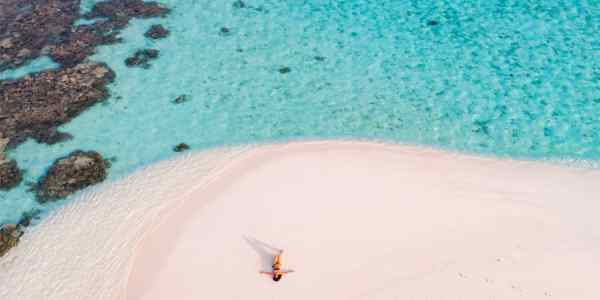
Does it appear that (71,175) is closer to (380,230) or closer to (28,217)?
(28,217)

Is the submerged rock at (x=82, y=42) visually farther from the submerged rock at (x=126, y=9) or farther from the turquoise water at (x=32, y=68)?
the submerged rock at (x=126, y=9)

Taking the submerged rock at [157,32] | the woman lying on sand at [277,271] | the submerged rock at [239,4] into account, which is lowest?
→ the woman lying on sand at [277,271]

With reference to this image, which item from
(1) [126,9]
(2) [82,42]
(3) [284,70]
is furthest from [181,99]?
(1) [126,9]

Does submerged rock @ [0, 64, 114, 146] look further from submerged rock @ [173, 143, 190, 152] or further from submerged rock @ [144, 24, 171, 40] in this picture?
submerged rock @ [173, 143, 190, 152]

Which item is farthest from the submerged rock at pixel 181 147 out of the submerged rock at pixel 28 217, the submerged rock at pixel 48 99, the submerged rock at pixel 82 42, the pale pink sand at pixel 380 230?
the submerged rock at pixel 82 42

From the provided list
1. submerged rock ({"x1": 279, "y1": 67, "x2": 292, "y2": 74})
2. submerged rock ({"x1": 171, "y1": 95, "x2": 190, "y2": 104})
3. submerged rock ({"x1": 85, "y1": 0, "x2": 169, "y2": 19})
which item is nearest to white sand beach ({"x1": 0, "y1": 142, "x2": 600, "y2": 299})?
submerged rock ({"x1": 171, "y1": 95, "x2": 190, "y2": 104})

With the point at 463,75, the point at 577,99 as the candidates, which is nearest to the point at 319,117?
the point at 463,75

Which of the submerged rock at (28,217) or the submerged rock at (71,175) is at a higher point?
the submerged rock at (71,175)
